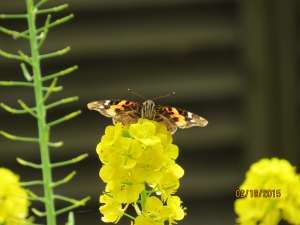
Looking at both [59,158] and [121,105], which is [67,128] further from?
[121,105]

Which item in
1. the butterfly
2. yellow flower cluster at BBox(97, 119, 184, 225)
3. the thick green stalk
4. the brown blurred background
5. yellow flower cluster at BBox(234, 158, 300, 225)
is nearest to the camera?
the thick green stalk

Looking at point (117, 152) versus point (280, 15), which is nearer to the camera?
point (117, 152)

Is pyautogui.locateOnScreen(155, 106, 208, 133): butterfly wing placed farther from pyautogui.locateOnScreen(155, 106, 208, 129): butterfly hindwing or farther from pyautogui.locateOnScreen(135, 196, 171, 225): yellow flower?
pyautogui.locateOnScreen(135, 196, 171, 225): yellow flower

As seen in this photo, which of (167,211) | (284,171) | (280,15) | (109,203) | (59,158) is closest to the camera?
(167,211)

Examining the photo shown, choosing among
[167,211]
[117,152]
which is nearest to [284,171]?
[167,211]
